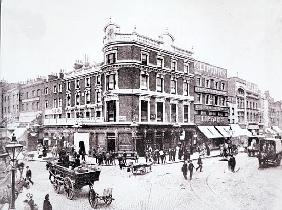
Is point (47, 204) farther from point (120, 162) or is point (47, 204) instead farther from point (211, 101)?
point (211, 101)

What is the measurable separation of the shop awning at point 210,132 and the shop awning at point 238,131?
0.25 m

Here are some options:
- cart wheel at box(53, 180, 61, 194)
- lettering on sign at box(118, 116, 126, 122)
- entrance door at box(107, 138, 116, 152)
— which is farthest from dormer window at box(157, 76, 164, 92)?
cart wheel at box(53, 180, 61, 194)

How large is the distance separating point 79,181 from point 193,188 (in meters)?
1.88

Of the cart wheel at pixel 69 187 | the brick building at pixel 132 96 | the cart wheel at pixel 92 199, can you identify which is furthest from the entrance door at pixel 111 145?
the cart wheel at pixel 69 187

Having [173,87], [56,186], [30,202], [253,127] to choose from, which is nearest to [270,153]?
[253,127]

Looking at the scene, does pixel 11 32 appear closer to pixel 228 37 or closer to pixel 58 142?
pixel 58 142

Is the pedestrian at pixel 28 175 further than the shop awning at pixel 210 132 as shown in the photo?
Yes

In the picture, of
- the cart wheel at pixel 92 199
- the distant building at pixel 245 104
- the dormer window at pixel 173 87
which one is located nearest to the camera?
the cart wheel at pixel 92 199

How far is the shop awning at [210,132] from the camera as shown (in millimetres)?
5047

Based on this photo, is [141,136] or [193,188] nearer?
[193,188]

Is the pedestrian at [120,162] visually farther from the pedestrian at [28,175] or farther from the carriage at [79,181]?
the pedestrian at [28,175]

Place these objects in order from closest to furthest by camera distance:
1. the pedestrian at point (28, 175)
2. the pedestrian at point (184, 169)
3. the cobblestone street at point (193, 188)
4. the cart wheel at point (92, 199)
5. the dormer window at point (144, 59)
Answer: the cobblestone street at point (193, 188), the cart wheel at point (92, 199), the pedestrian at point (184, 169), the dormer window at point (144, 59), the pedestrian at point (28, 175)

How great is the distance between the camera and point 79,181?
15.9ft

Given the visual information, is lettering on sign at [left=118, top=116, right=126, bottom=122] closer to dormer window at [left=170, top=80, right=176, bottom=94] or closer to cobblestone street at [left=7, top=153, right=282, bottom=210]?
cobblestone street at [left=7, top=153, right=282, bottom=210]
